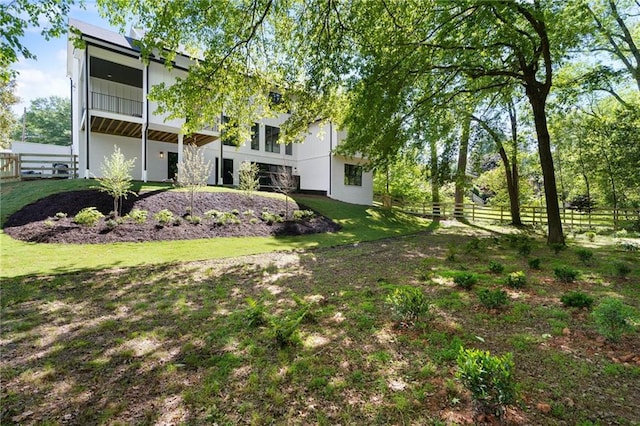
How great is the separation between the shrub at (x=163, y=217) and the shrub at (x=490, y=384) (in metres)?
10.6

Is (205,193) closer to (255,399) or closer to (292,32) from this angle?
(292,32)

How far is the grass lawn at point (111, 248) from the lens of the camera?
6.55 m

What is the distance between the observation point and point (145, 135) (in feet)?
48.5

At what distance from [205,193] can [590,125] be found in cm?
2242

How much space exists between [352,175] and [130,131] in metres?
14.8

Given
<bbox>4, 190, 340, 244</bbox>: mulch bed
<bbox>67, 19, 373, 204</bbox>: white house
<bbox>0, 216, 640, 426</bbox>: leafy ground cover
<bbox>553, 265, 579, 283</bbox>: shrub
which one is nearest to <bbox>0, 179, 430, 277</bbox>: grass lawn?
<bbox>4, 190, 340, 244</bbox>: mulch bed

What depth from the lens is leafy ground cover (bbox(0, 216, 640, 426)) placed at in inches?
93.5

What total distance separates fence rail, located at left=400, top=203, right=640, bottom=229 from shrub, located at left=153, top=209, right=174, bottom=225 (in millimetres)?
17959

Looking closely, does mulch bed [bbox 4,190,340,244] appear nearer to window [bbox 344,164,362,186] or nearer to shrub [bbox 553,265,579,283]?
window [bbox 344,164,362,186]

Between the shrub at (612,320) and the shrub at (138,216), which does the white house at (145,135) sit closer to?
the shrub at (138,216)

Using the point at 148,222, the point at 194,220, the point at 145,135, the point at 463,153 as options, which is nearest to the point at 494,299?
the point at 194,220

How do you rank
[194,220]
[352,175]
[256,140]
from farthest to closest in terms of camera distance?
[352,175] → [256,140] → [194,220]

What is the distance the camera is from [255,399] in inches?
99.0

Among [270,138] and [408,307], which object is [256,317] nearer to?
[408,307]
